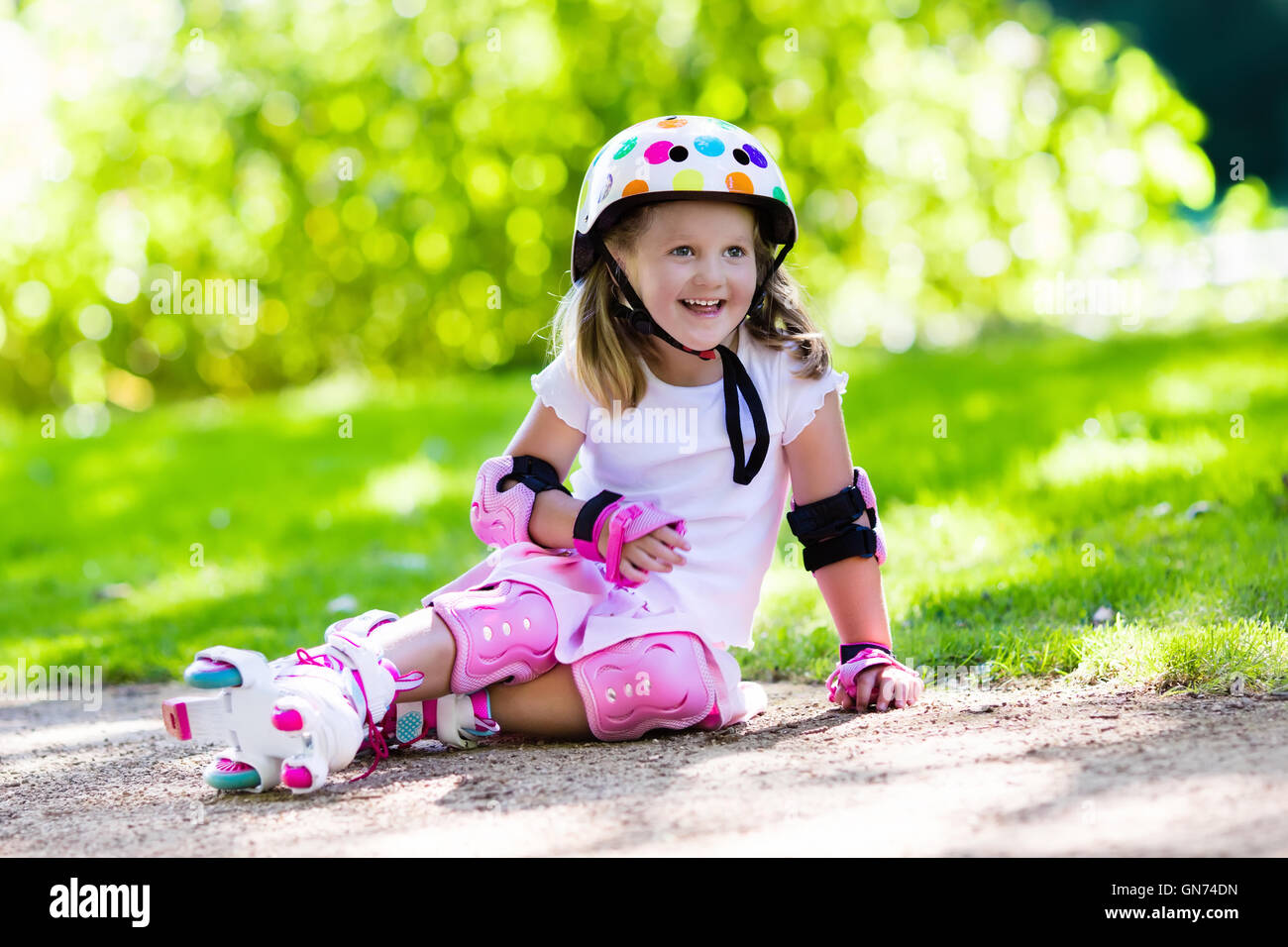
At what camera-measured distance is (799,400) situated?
3031mm

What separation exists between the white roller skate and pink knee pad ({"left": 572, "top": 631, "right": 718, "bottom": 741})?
47 cm

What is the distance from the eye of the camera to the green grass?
3.50m

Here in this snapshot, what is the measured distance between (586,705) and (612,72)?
9499 mm

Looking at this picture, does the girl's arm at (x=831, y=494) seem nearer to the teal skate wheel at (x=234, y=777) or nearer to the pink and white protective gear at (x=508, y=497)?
the pink and white protective gear at (x=508, y=497)

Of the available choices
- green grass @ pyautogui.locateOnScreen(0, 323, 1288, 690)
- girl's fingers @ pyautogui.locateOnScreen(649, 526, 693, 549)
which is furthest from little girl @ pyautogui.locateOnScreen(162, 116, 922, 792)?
green grass @ pyautogui.locateOnScreen(0, 323, 1288, 690)

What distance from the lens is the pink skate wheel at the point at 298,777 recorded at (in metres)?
2.43

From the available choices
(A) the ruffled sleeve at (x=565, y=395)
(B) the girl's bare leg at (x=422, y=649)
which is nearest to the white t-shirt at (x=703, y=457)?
(A) the ruffled sleeve at (x=565, y=395)

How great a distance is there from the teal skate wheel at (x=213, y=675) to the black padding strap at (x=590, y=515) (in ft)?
2.32

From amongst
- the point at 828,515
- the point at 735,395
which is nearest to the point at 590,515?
the point at 735,395

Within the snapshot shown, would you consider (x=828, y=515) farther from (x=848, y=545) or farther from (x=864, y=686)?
(x=864, y=686)

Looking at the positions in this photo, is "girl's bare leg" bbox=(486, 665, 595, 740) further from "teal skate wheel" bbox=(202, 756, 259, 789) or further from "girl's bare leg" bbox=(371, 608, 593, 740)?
"teal skate wheel" bbox=(202, 756, 259, 789)

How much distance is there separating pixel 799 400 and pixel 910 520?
195 cm

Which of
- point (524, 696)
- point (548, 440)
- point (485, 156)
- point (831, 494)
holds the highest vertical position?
point (485, 156)

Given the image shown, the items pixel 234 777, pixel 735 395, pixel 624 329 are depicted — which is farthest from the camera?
pixel 624 329
